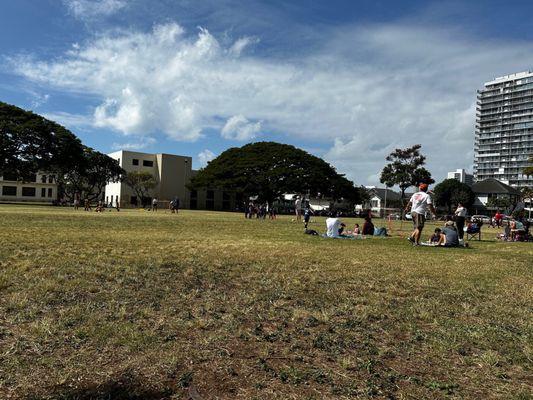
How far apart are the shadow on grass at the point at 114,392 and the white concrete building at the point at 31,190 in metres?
101

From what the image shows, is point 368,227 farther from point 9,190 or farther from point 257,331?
point 9,190

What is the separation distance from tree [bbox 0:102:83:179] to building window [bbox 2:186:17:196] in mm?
52612

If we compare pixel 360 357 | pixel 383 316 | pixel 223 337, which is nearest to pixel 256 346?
pixel 223 337

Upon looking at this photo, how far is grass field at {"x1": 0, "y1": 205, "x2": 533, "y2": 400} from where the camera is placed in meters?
3.02

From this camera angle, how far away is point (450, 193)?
322ft

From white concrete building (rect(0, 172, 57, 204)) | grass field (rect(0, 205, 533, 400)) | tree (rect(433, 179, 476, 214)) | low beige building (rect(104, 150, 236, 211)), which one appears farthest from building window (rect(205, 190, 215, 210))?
grass field (rect(0, 205, 533, 400))

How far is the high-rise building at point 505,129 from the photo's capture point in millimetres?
134000

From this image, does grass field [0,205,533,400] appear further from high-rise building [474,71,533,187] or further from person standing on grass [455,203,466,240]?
high-rise building [474,71,533,187]

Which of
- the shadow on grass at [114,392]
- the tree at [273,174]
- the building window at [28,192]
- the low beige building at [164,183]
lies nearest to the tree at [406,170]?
the tree at [273,174]

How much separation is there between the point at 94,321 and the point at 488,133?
16224 cm

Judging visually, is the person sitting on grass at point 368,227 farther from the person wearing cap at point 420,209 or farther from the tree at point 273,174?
the tree at point 273,174

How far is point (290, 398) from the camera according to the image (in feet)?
9.35

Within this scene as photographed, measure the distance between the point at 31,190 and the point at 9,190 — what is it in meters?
4.25

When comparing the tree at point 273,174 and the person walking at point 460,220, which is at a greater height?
the tree at point 273,174
